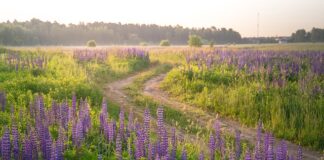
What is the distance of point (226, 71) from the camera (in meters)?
20.0

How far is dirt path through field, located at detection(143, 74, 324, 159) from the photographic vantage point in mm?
10773

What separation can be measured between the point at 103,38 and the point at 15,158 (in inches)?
4465

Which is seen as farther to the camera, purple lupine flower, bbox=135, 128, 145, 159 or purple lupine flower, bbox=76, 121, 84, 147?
purple lupine flower, bbox=76, 121, 84, 147

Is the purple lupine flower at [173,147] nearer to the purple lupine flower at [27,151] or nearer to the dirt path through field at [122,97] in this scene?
the purple lupine flower at [27,151]

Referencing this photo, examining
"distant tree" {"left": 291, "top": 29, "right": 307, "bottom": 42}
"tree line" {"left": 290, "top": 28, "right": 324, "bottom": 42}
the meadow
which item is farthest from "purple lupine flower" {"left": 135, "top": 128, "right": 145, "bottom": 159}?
"distant tree" {"left": 291, "top": 29, "right": 307, "bottom": 42}

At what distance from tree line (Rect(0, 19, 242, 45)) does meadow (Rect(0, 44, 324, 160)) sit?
221ft

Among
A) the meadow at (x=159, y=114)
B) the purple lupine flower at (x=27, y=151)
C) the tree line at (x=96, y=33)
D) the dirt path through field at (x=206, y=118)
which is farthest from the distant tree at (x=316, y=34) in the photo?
the purple lupine flower at (x=27, y=151)

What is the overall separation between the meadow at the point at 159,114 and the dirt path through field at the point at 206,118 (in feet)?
0.77

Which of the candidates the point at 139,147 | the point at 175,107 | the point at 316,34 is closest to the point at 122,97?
the point at 175,107

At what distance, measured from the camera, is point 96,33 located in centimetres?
11781

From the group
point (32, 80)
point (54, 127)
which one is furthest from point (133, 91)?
point (54, 127)

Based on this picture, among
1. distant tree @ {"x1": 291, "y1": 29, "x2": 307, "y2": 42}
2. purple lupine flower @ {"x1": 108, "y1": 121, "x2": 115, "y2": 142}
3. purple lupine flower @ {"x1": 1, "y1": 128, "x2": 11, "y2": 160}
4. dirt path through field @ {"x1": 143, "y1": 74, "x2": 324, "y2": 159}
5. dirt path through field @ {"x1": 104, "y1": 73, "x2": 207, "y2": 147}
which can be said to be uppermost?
distant tree @ {"x1": 291, "y1": 29, "x2": 307, "y2": 42}

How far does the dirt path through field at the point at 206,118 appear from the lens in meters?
10.8

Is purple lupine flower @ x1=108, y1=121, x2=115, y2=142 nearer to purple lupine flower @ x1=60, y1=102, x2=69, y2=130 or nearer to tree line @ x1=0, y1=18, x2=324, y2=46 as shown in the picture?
purple lupine flower @ x1=60, y1=102, x2=69, y2=130
